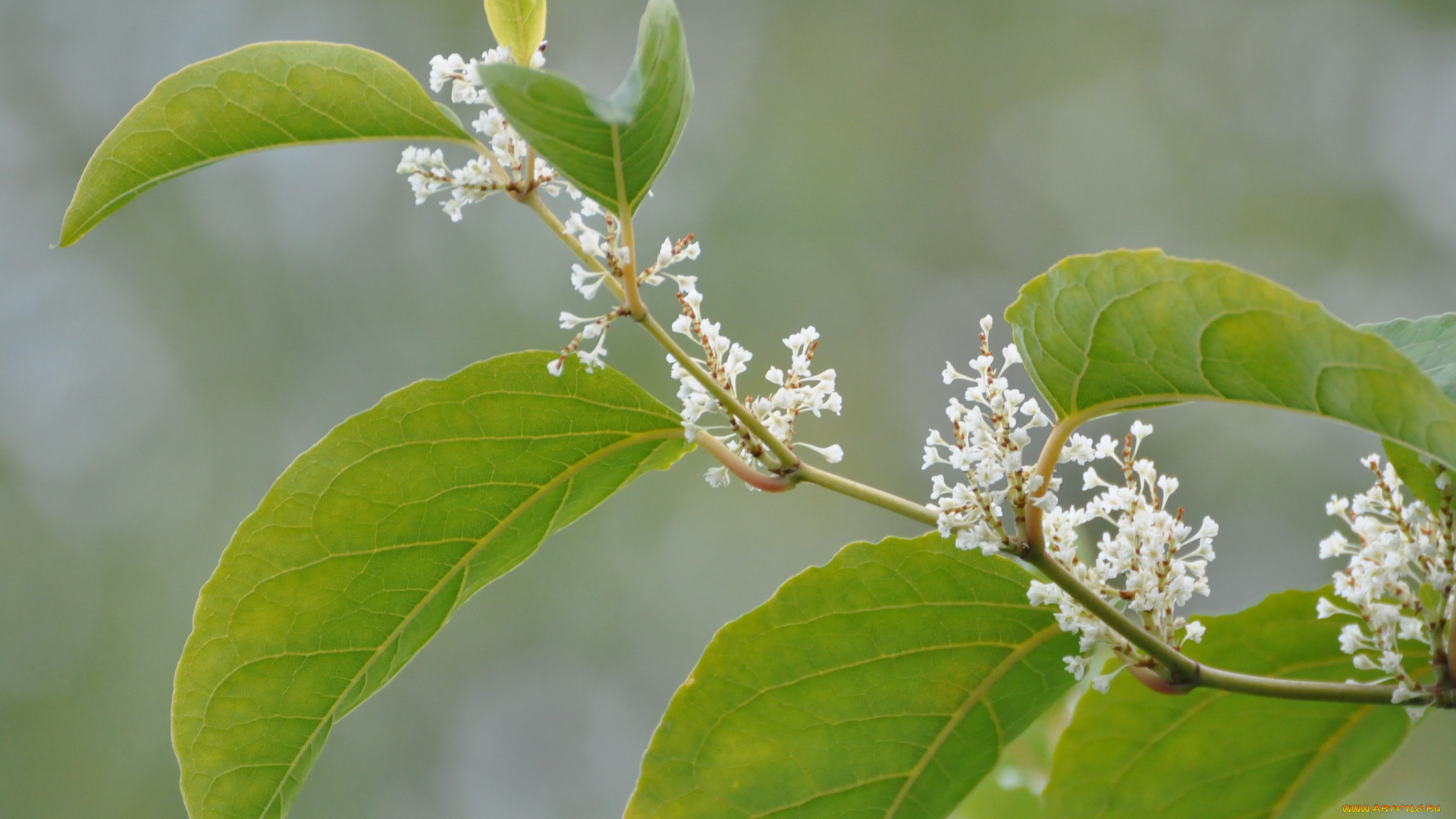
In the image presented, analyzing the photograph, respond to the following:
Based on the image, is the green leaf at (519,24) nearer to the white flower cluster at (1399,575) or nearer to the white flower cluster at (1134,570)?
the white flower cluster at (1134,570)

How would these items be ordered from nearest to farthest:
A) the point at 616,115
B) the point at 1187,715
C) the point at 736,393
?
the point at 616,115 < the point at 736,393 < the point at 1187,715

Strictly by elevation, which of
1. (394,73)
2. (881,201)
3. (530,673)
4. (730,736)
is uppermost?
(881,201)

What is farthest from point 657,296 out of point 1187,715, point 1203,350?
point 1203,350

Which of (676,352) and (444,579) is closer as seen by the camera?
(676,352)

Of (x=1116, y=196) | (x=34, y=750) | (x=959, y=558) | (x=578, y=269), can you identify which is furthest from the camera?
(x=1116, y=196)

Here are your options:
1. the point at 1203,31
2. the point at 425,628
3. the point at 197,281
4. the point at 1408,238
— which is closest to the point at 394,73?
the point at 425,628

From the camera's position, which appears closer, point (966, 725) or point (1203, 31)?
point (966, 725)

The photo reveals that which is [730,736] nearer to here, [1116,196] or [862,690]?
[862,690]

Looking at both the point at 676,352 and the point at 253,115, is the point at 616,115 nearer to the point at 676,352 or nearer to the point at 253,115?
the point at 676,352
